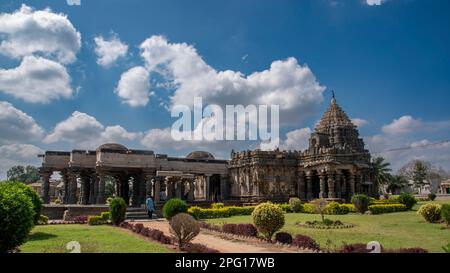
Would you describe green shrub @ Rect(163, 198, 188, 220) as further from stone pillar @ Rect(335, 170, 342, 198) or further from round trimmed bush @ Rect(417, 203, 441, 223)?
stone pillar @ Rect(335, 170, 342, 198)

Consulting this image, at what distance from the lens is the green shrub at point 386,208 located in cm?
2805

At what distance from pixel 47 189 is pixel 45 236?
69.1ft

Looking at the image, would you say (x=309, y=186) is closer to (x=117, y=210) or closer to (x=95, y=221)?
(x=117, y=210)

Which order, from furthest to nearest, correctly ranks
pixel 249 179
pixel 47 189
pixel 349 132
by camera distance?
pixel 349 132
pixel 249 179
pixel 47 189

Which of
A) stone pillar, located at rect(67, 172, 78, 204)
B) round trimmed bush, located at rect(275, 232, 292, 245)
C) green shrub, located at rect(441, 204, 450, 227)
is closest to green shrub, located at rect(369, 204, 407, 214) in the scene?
green shrub, located at rect(441, 204, 450, 227)

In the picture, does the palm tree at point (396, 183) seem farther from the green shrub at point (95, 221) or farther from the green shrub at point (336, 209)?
the green shrub at point (95, 221)

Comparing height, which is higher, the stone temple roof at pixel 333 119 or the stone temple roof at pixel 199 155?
the stone temple roof at pixel 333 119

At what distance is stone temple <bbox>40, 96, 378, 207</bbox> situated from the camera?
111 feet

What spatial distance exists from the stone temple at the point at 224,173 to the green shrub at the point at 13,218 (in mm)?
20721

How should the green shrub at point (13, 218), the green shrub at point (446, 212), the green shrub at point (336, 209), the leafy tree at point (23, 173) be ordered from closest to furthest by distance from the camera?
the green shrub at point (13, 218) < the green shrub at point (446, 212) < the green shrub at point (336, 209) < the leafy tree at point (23, 173)

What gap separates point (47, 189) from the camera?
34781mm

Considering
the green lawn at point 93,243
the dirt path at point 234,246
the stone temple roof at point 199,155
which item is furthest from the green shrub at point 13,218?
the stone temple roof at point 199,155
